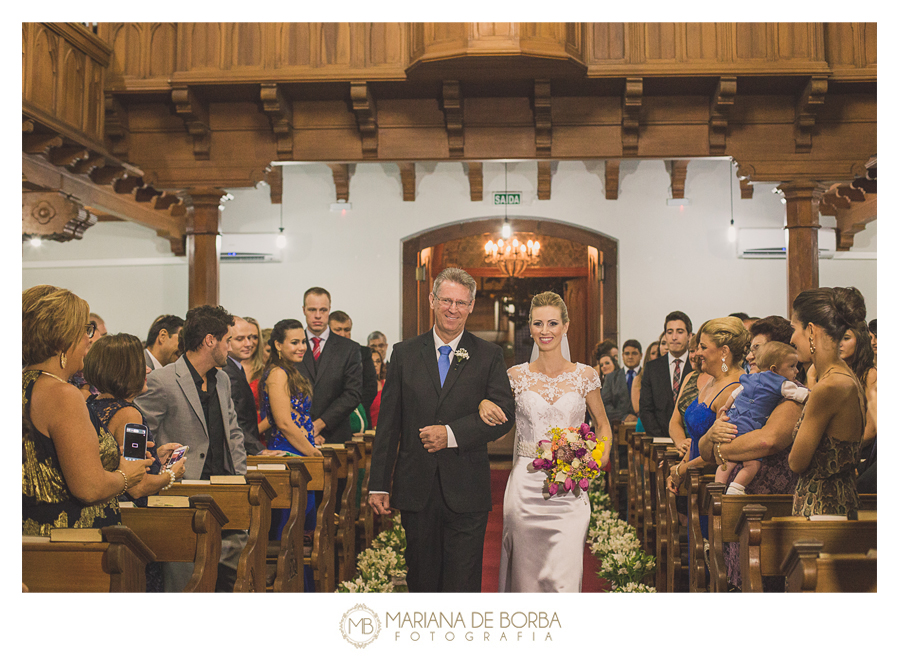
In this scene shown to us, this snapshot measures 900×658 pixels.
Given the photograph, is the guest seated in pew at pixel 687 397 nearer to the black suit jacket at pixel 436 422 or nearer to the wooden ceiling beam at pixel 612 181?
the black suit jacket at pixel 436 422

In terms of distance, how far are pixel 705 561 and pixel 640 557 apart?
152cm

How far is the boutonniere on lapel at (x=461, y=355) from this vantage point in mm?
3172

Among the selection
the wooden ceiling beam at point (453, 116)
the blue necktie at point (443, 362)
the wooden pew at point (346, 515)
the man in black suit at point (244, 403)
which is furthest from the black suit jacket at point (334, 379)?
the blue necktie at point (443, 362)

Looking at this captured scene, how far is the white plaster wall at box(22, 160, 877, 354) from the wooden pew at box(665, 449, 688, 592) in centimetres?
591

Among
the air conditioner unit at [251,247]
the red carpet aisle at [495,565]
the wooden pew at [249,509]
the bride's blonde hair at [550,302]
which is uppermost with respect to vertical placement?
the air conditioner unit at [251,247]

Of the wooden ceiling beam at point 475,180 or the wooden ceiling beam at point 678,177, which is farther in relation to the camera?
the wooden ceiling beam at point 475,180

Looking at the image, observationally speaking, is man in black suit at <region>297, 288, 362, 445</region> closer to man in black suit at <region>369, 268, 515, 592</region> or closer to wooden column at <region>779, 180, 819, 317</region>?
man in black suit at <region>369, 268, 515, 592</region>

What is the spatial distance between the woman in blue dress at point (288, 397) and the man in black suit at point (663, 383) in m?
2.78

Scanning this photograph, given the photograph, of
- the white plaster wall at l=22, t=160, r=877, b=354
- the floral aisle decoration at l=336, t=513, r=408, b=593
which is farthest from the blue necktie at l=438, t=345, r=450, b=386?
the white plaster wall at l=22, t=160, r=877, b=354

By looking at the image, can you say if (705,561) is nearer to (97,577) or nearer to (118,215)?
(97,577)

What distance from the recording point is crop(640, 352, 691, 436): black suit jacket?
6.03 meters
